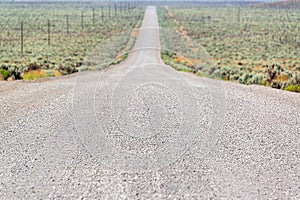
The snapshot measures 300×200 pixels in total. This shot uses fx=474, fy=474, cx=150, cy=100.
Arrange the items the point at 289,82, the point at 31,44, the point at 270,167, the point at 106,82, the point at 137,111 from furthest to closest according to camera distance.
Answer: the point at 31,44, the point at 289,82, the point at 106,82, the point at 137,111, the point at 270,167

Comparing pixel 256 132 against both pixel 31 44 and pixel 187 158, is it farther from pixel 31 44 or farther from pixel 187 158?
pixel 31 44

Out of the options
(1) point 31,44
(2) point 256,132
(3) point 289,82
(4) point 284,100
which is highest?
(2) point 256,132

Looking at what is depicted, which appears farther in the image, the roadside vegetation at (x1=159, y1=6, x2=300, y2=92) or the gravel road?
the roadside vegetation at (x1=159, y1=6, x2=300, y2=92)

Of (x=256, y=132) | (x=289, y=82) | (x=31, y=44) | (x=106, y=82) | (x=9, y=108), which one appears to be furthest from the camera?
(x=31, y=44)

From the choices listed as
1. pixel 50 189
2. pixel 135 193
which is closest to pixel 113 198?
pixel 135 193

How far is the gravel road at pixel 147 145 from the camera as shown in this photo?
563 centimetres

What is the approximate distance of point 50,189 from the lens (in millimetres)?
5500

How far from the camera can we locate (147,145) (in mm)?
7391

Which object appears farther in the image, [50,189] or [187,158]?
[187,158]

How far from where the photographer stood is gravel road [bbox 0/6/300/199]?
5633mm

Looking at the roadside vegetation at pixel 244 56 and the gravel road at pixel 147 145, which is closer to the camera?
the gravel road at pixel 147 145

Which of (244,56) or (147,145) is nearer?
(147,145)

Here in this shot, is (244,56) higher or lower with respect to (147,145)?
lower

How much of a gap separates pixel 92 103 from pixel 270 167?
200 inches
